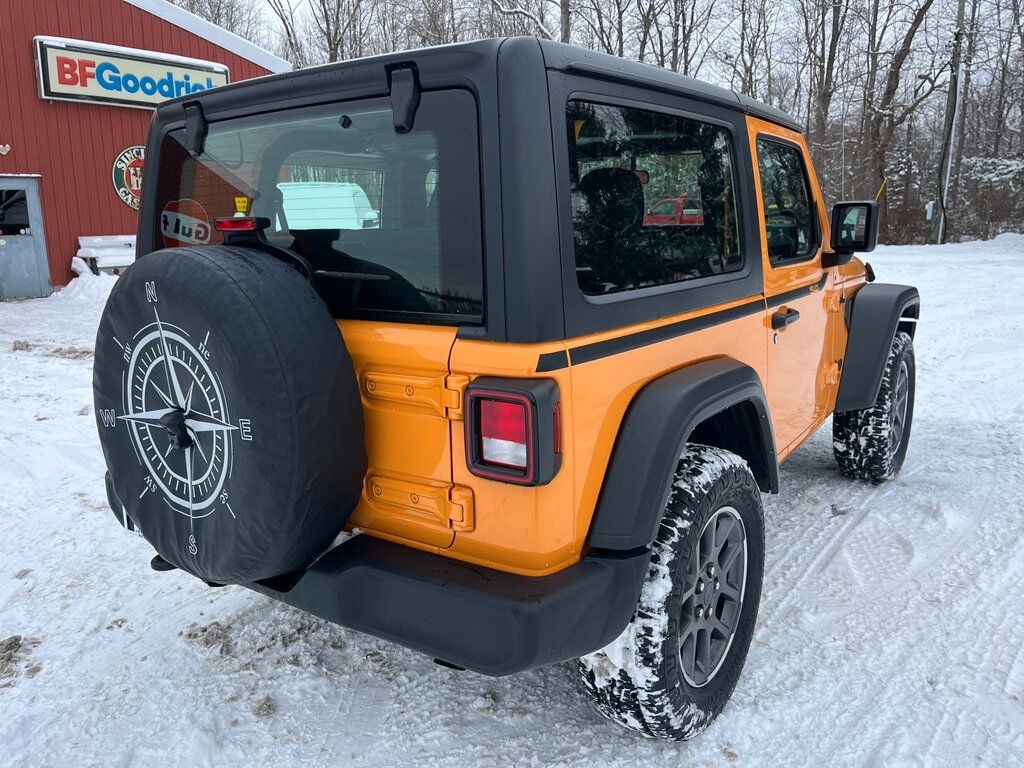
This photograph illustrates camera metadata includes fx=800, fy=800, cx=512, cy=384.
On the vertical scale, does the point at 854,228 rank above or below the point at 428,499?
above

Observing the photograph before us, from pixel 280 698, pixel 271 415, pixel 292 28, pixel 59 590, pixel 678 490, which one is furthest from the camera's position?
pixel 292 28

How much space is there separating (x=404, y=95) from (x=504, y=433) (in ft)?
3.01

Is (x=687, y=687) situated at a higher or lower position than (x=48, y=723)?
higher

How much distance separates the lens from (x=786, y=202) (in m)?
3.46

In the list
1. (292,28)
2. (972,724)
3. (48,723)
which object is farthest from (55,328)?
(292,28)

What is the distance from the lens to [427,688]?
108 inches

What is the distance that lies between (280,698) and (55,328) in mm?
9273

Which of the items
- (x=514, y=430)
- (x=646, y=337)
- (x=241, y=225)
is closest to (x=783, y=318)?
(x=646, y=337)

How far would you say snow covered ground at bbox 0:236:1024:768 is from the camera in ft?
7.97

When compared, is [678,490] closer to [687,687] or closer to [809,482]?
[687,687]

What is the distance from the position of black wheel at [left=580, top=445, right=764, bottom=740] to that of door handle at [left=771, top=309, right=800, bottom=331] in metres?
0.79

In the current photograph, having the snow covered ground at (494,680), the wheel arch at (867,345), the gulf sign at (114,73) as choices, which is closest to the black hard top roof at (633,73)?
the wheel arch at (867,345)

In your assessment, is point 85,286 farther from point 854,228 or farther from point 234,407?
point 234,407

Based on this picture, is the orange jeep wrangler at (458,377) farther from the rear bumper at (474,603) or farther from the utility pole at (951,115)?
the utility pole at (951,115)
